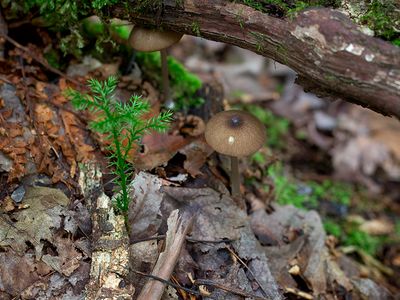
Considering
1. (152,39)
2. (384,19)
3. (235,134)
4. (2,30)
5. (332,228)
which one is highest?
(384,19)

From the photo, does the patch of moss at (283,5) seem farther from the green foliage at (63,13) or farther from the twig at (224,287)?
the twig at (224,287)

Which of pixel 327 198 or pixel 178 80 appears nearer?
pixel 178 80

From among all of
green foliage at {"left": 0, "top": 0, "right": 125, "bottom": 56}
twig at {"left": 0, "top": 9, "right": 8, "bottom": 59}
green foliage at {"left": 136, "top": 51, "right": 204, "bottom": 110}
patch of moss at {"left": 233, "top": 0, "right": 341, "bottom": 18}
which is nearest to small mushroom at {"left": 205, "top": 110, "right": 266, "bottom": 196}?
patch of moss at {"left": 233, "top": 0, "right": 341, "bottom": 18}

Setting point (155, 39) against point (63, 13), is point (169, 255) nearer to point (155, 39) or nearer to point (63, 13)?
point (155, 39)

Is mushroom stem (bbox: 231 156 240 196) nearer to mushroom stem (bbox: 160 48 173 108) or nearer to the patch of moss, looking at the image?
mushroom stem (bbox: 160 48 173 108)

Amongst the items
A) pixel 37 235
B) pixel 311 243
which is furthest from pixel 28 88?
pixel 311 243

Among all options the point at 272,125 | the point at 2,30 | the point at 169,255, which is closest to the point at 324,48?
the point at 169,255

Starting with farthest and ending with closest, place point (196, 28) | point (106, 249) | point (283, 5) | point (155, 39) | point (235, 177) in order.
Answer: point (235, 177) < point (155, 39) < point (196, 28) < point (106, 249) < point (283, 5)

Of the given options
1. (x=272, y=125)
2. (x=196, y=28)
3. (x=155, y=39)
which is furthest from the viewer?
(x=272, y=125)
